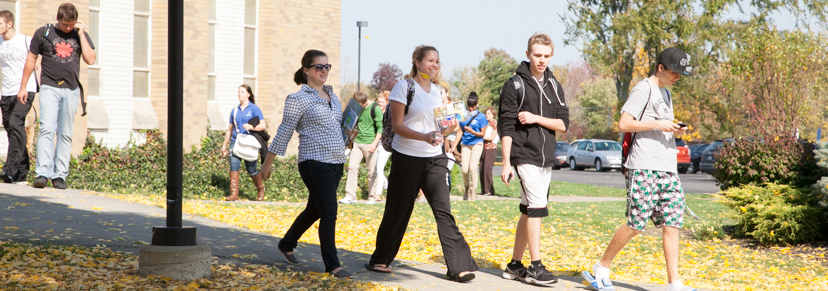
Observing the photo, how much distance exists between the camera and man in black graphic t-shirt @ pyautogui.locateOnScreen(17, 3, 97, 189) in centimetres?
820

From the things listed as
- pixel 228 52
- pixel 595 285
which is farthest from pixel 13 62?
pixel 595 285

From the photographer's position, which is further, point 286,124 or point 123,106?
point 123,106

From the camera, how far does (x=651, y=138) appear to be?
5.22 meters

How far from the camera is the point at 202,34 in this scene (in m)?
14.2

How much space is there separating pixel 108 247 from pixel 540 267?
10.8 ft

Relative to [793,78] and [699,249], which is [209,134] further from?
[793,78]

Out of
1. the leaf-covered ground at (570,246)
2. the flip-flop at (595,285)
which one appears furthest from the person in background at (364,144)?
the flip-flop at (595,285)

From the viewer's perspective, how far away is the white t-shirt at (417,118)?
17.1ft

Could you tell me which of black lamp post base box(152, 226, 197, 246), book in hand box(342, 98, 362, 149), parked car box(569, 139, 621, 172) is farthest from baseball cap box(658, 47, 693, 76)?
parked car box(569, 139, 621, 172)

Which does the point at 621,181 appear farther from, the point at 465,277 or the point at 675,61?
the point at 465,277

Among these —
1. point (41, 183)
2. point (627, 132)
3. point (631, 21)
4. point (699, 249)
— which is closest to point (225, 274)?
point (627, 132)

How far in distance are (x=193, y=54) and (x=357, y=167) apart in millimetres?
4697

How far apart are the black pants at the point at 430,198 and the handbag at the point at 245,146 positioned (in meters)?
6.16

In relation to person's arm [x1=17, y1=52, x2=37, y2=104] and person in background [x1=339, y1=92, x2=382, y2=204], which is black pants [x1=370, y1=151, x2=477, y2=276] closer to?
person's arm [x1=17, y1=52, x2=37, y2=104]
